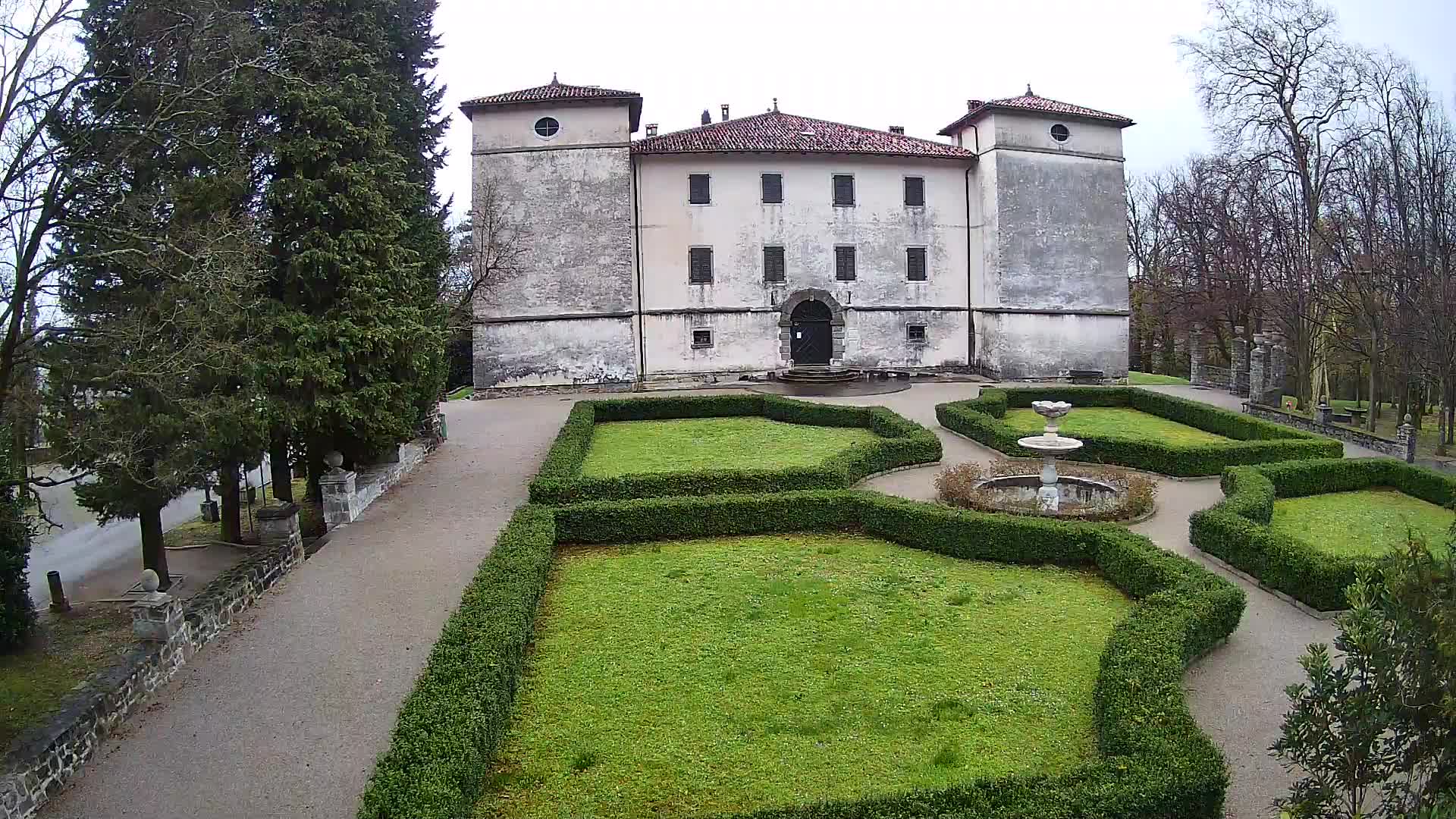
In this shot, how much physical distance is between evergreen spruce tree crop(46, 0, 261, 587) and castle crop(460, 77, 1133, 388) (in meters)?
17.6

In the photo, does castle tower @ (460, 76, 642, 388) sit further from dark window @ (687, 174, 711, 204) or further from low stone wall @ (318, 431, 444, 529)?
low stone wall @ (318, 431, 444, 529)

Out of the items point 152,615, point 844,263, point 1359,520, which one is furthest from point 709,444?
point 844,263

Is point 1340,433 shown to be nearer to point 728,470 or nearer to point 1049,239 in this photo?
point 1049,239

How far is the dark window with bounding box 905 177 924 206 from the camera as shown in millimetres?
33062

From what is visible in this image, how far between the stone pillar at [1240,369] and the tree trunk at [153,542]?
3083cm

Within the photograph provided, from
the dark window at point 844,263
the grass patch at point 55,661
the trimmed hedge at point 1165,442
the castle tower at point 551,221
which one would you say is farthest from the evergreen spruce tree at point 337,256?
the dark window at point 844,263

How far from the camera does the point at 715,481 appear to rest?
1549 centimetres

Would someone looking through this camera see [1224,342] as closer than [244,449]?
No

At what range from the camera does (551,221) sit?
98.2 feet

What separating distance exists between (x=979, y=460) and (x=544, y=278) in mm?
16739

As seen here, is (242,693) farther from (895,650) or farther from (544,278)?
(544,278)

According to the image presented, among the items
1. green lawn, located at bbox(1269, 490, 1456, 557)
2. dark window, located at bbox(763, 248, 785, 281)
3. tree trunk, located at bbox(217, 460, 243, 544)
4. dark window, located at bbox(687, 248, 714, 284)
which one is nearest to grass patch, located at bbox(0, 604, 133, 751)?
tree trunk, located at bbox(217, 460, 243, 544)

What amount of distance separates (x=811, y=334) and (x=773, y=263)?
2.94 m

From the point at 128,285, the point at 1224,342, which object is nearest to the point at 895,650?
the point at 128,285
